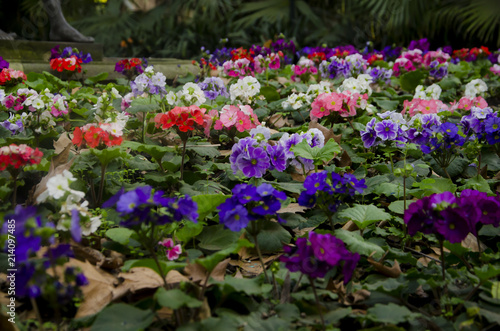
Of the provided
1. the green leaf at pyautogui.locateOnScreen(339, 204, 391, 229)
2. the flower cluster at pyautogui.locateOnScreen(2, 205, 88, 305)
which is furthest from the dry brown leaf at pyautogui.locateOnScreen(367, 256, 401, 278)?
the flower cluster at pyautogui.locateOnScreen(2, 205, 88, 305)

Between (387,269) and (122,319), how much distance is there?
836 millimetres

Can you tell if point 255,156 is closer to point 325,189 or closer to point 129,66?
point 325,189

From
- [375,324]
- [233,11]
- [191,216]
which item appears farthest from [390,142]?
[233,11]

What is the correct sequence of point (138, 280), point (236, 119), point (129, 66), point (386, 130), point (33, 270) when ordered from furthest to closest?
1. point (129, 66)
2. point (236, 119)
3. point (386, 130)
4. point (138, 280)
5. point (33, 270)

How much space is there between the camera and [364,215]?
165 cm

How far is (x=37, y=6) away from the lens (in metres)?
8.08

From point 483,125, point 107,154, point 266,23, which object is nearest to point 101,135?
point 107,154

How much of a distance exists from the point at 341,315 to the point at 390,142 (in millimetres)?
1215

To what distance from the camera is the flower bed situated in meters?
1.17

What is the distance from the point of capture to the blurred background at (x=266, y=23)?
7.66 m

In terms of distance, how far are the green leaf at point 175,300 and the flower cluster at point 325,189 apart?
50cm

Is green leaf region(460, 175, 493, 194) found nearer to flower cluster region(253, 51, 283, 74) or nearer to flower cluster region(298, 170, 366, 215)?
flower cluster region(298, 170, 366, 215)

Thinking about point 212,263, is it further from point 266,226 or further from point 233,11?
point 233,11

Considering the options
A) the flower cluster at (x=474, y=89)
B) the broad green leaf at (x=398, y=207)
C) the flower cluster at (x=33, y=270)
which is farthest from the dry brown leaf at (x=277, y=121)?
the flower cluster at (x=33, y=270)
